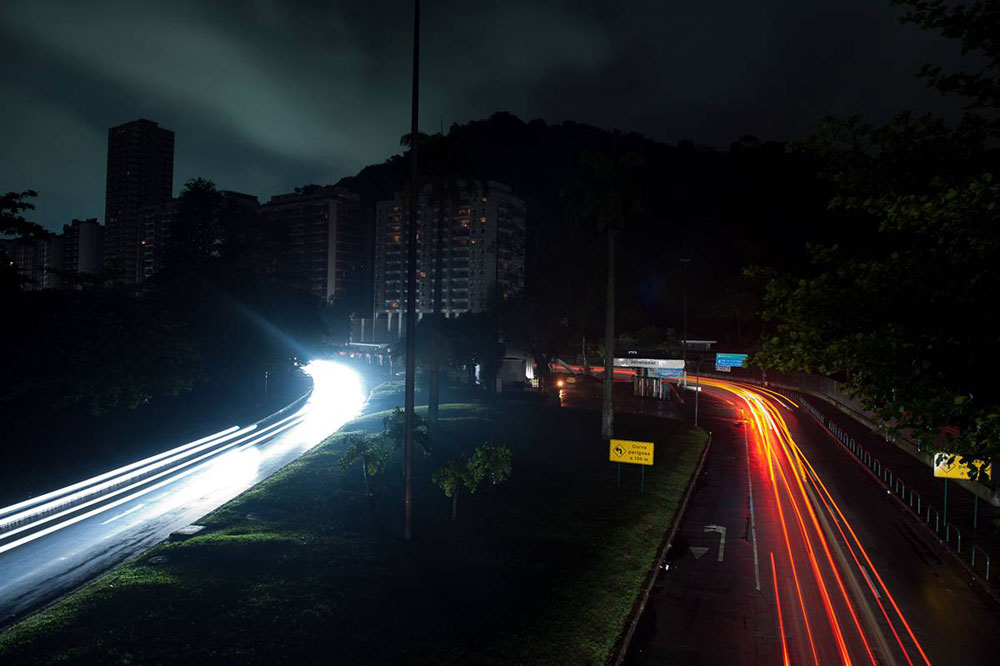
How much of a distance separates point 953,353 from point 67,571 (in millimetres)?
19688

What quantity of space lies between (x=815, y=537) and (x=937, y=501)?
1063cm

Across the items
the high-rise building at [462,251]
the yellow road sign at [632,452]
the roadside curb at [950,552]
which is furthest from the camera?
the high-rise building at [462,251]

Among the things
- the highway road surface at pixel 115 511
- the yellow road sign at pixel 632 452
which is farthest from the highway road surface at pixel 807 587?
the highway road surface at pixel 115 511

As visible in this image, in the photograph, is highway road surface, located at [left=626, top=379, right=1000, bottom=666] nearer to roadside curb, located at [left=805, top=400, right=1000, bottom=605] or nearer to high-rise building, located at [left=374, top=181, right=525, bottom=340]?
roadside curb, located at [left=805, top=400, right=1000, bottom=605]

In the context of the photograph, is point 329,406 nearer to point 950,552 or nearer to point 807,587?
point 807,587

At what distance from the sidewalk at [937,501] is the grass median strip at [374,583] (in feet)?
30.7

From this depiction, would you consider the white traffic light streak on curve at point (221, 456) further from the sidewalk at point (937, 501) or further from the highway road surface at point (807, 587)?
the sidewalk at point (937, 501)

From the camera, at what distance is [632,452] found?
81.6 feet

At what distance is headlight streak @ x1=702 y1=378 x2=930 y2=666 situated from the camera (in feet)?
47.8

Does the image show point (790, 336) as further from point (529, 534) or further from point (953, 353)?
point (529, 534)

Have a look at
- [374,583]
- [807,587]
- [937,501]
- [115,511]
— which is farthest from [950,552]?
[115,511]

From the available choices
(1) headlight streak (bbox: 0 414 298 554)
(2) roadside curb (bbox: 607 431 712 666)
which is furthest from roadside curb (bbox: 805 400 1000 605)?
(1) headlight streak (bbox: 0 414 298 554)

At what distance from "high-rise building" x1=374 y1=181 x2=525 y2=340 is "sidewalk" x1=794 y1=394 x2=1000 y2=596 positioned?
116010 millimetres

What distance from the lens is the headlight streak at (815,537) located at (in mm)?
14578
